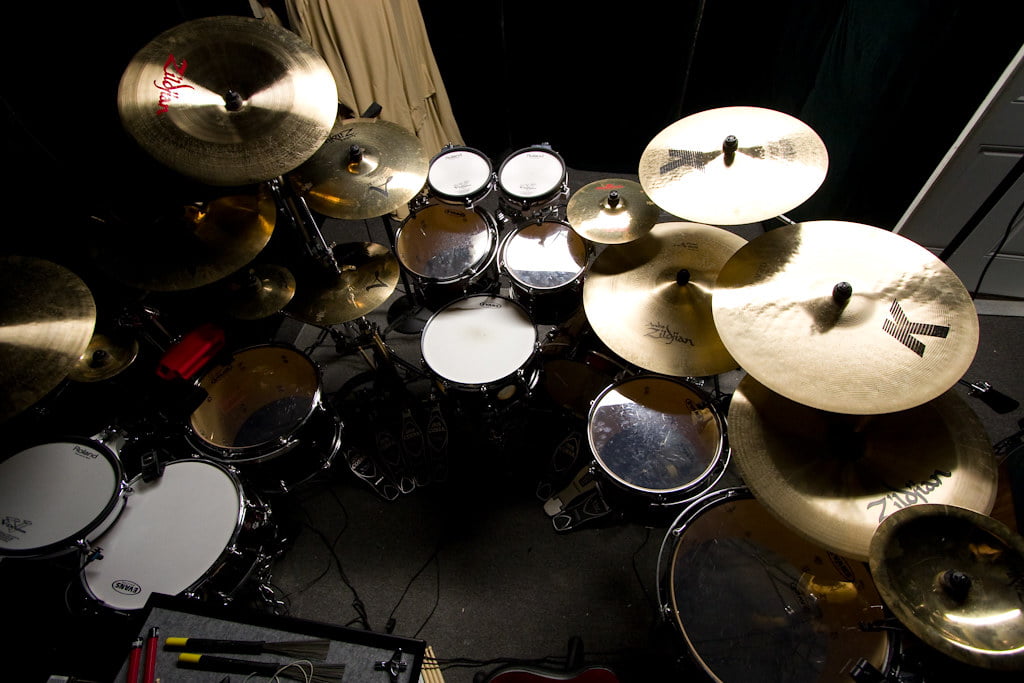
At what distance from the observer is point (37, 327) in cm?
146

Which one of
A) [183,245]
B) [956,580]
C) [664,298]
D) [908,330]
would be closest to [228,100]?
[183,245]

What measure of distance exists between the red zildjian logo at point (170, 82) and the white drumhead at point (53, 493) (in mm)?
1269

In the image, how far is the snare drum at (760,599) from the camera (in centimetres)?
153

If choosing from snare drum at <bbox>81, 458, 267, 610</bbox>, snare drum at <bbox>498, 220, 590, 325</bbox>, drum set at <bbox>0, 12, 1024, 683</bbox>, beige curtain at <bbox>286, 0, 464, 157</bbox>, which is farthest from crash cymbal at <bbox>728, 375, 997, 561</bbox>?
beige curtain at <bbox>286, 0, 464, 157</bbox>

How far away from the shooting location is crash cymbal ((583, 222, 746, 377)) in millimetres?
1763

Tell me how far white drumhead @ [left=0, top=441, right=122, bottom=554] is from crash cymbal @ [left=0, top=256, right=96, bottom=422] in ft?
1.68

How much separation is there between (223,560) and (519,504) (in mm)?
1312

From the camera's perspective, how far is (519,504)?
2.50m

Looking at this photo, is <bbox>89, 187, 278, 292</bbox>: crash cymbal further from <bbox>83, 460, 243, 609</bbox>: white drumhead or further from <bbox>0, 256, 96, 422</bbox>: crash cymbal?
<bbox>83, 460, 243, 609</bbox>: white drumhead

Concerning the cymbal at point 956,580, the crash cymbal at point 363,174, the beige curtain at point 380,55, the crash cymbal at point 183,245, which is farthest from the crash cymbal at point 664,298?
the beige curtain at point 380,55

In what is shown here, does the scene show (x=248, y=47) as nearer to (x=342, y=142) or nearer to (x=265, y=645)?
(x=342, y=142)

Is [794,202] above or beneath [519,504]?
above

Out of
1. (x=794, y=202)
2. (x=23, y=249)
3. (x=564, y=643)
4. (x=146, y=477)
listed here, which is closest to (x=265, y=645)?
(x=146, y=477)

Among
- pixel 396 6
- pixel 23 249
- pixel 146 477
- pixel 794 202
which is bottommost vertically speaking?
pixel 146 477
